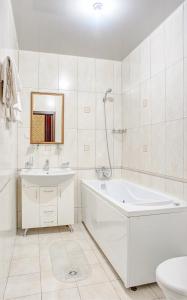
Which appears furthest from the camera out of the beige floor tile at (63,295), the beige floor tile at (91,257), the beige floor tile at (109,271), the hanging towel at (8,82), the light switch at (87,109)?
the light switch at (87,109)

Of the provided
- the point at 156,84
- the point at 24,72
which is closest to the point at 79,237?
the point at 156,84

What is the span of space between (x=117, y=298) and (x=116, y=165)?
2018 mm

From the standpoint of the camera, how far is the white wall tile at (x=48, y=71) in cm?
313

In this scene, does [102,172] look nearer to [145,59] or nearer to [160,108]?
[160,108]

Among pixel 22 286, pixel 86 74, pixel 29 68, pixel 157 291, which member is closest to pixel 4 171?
pixel 22 286

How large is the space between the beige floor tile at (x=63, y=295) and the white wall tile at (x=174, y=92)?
178cm

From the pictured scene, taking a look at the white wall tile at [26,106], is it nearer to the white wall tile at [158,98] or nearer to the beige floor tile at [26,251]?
the beige floor tile at [26,251]

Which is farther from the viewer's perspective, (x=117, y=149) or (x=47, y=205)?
(x=117, y=149)

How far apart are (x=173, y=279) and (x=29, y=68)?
2.95 metres

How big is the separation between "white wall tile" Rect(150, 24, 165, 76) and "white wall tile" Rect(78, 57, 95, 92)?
1034mm

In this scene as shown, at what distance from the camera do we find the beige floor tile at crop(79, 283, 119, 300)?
66.1 inches

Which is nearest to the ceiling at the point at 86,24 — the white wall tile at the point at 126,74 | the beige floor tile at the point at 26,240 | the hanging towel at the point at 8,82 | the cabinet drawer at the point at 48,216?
the white wall tile at the point at 126,74

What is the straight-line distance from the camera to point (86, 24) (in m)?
2.44

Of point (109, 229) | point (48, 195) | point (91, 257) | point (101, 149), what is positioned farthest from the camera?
point (101, 149)
